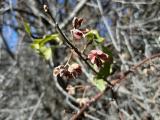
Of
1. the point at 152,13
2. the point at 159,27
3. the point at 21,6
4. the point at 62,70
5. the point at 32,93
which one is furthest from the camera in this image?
the point at 32,93

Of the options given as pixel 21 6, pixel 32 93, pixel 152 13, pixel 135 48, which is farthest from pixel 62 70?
pixel 32 93

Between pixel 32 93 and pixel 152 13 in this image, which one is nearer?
pixel 152 13

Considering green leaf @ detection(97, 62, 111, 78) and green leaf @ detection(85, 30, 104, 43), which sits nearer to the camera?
green leaf @ detection(85, 30, 104, 43)

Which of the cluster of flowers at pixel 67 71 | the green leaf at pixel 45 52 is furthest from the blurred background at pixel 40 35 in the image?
the cluster of flowers at pixel 67 71

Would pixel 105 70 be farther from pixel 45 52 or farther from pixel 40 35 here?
pixel 40 35

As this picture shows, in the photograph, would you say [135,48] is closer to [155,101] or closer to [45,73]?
[155,101]

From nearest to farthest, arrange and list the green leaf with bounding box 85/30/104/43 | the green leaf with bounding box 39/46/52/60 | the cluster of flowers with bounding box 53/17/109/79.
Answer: the cluster of flowers with bounding box 53/17/109/79 < the green leaf with bounding box 85/30/104/43 < the green leaf with bounding box 39/46/52/60

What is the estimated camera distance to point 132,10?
3.96 meters

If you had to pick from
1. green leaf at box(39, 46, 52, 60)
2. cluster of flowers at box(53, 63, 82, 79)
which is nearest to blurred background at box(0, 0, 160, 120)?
green leaf at box(39, 46, 52, 60)

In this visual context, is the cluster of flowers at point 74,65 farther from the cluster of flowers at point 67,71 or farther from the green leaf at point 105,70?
the green leaf at point 105,70

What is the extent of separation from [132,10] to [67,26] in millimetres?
1053

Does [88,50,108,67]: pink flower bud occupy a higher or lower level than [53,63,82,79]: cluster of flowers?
higher

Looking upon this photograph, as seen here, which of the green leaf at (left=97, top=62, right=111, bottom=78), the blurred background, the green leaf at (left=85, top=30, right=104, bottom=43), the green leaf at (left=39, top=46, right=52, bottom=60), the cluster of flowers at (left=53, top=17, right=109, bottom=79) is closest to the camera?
the cluster of flowers at (left=53, top=17, right=109, bottom=79)

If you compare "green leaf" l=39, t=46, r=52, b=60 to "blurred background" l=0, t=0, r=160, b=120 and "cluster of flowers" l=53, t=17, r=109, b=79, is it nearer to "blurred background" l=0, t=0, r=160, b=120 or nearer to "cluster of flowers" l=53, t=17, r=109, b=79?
"cluster of flowers" l=53, t=17, r=109, b=79
